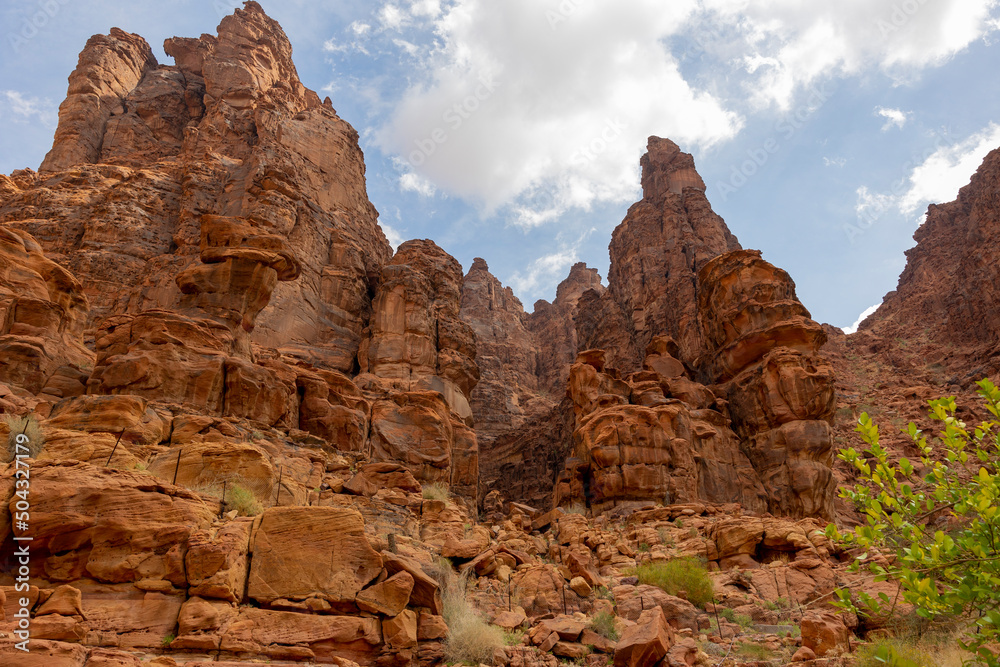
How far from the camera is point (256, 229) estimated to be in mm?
26531

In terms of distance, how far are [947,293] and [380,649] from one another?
239 feet

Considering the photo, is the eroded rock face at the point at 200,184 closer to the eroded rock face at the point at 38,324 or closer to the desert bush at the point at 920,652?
the eroded rock face at the point at 38,324

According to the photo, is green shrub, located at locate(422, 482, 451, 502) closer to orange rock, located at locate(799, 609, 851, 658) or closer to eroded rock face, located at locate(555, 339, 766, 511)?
eroded rock face, located at locate(555, 339, 766, 511)

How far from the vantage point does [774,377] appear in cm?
3372

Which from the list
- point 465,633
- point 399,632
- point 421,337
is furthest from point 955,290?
point 399,632

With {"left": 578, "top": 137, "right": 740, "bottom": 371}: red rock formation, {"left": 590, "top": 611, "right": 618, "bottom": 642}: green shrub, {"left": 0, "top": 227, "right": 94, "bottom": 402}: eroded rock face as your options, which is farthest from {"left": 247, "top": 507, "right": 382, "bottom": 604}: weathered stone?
{"left": 578, "top": 137, "right": 740, "bottom": 371}: red rock formation

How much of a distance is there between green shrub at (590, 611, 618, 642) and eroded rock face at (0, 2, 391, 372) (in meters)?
18.5

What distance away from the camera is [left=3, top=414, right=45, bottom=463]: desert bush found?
10445 mm

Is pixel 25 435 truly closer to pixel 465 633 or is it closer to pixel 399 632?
pixel 399 632

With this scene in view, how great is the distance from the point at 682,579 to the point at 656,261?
58.9m

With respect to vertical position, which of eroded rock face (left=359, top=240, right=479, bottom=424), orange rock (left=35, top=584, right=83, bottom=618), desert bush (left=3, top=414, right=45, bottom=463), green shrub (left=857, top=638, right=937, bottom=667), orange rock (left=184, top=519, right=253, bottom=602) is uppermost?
eroded rock face (left=359, top=240, right=479, bottom=424)

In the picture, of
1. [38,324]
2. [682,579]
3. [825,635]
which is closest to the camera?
[825,635]

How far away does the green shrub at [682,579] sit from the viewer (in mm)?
15023

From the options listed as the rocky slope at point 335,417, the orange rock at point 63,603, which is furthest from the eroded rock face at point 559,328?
the orange rock at point 63,603
